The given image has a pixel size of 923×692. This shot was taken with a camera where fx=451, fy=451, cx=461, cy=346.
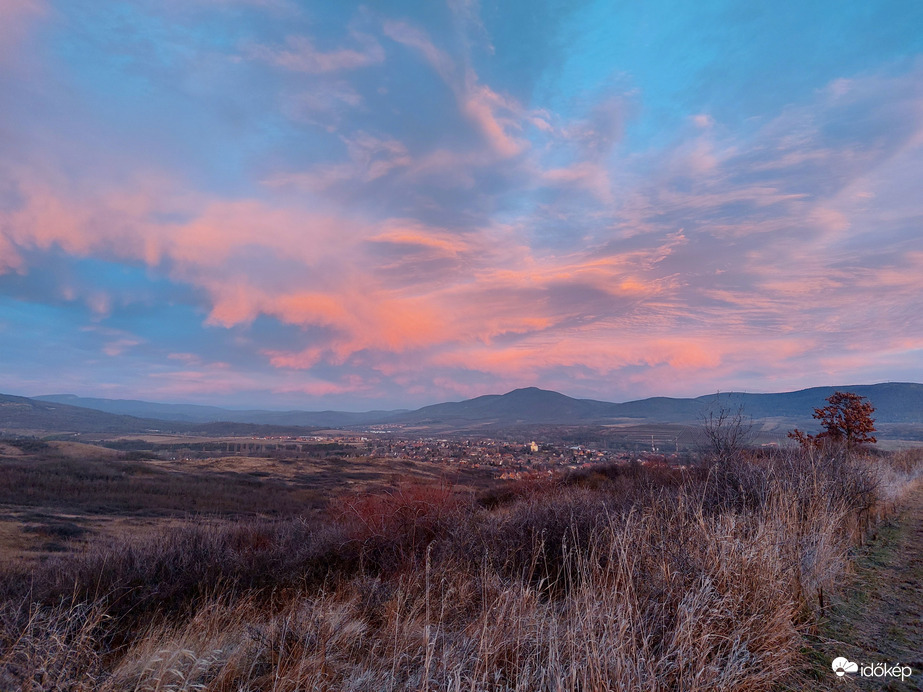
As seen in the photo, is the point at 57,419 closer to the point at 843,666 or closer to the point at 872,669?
the point at 843,666

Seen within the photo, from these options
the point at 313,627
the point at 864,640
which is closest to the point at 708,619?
the point at 864,640

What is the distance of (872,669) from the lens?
4.03 metres

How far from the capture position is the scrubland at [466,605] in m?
3.34

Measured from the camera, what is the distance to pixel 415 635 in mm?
4355

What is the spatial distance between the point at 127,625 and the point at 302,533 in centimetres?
471

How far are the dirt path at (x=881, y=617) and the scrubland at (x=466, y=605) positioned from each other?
0.80ft

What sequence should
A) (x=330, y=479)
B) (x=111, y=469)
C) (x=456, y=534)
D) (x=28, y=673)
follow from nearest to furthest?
(x=28, y=673)
(x=456, y=534)
(x=111, y=469)
(x=330, y=479)

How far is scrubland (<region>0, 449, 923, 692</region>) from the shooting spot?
3.34 meters

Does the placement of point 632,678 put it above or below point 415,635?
above

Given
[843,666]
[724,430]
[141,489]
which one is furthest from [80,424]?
[843,666]

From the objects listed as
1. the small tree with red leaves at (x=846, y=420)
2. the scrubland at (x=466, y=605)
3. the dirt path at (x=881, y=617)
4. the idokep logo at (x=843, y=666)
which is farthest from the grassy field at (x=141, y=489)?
the small tree with red leaves at (x=846, y=420)

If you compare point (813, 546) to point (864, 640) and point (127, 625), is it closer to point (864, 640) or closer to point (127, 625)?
point (864, 640)

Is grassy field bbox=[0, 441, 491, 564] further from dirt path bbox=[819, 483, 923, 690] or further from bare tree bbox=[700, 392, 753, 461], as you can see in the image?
dirt path bbox=[819, 483, 923, 690]

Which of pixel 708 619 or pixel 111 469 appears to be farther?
pixel 111 469
